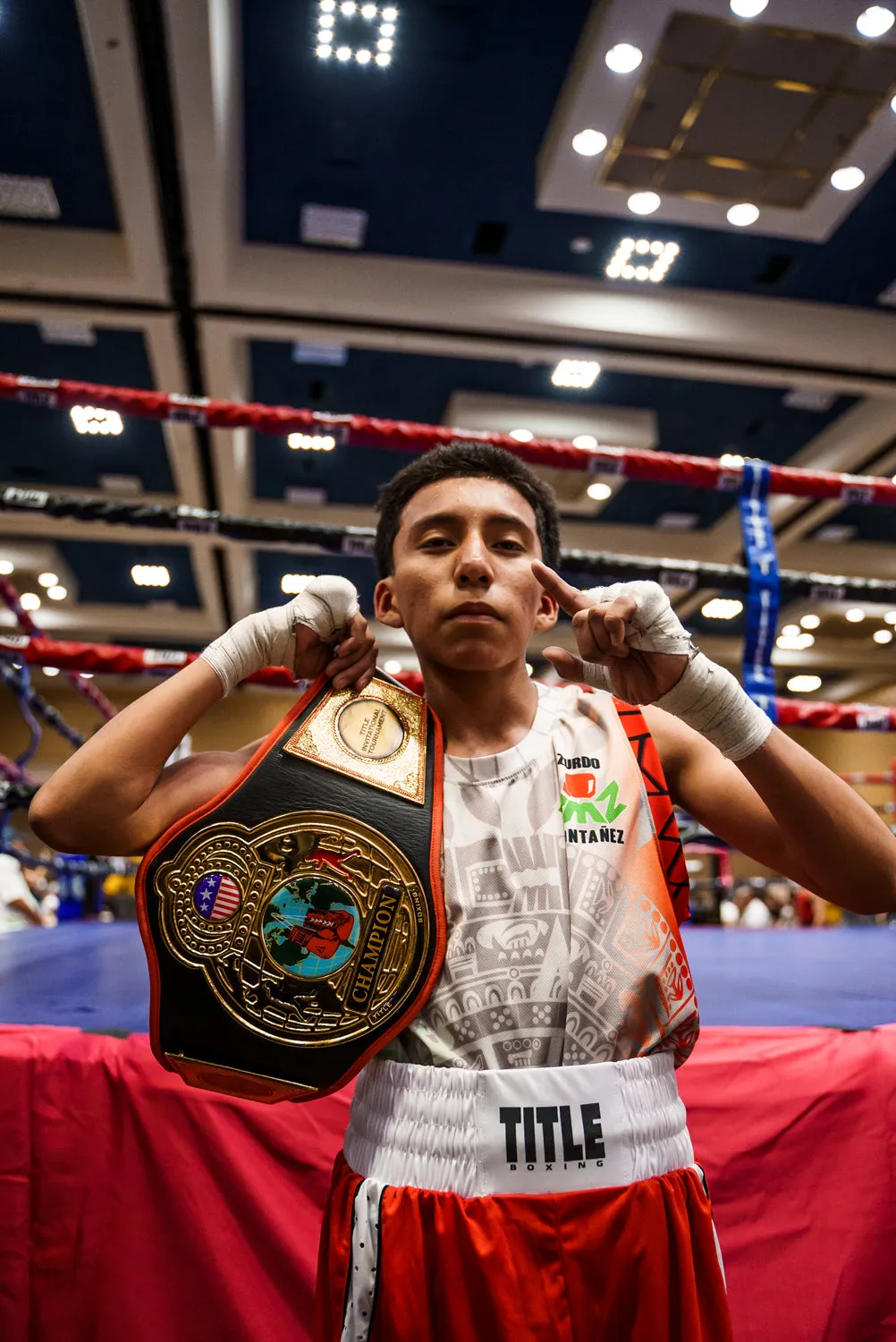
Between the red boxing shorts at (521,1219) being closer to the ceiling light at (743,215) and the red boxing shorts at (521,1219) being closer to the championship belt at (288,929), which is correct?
the championship belt at (288,929)

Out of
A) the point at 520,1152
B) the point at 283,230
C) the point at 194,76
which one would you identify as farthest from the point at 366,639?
the point at 283,230

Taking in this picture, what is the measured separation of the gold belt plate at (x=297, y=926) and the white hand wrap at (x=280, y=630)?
0.80ft

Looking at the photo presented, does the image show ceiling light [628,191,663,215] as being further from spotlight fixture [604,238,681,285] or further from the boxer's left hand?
the boxer's left hand

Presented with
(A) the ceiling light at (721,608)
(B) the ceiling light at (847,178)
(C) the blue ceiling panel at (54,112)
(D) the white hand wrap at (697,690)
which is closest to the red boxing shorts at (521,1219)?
(D) the white hand wrap at (697,690)

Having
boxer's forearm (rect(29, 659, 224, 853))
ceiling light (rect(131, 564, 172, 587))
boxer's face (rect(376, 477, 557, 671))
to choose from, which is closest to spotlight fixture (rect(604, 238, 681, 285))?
boxer's face (rect(376, 477, 557, 671))

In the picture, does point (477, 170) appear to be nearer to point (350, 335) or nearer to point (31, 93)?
point (350, 335)

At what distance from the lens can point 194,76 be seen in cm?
423

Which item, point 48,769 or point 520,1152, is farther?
point 48,769

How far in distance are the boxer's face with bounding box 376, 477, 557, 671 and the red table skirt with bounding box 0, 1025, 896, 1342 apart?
2.59 ft

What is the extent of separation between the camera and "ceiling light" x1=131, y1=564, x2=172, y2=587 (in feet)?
32.6

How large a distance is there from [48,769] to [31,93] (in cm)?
1033

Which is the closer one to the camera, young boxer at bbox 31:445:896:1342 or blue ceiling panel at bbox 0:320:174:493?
young boxer at bbox 31:445:896:1342

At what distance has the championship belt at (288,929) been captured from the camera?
0.80 meters

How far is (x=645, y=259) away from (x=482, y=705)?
5.92m
